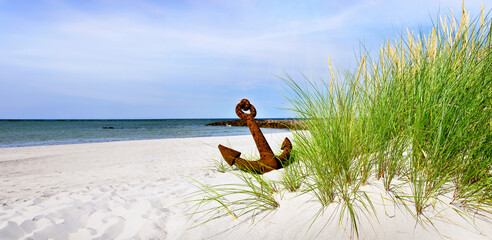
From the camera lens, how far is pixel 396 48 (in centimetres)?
233

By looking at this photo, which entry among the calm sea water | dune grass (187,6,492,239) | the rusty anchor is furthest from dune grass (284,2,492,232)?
the calm sea water

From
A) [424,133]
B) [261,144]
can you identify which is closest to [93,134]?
[261,144]

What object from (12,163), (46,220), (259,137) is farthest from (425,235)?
(12,163)

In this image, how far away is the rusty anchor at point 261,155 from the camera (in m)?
Answer: 2.87

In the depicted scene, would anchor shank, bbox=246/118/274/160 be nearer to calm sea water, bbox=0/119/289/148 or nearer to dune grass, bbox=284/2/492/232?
dune grass, bbox=284/2/492/232

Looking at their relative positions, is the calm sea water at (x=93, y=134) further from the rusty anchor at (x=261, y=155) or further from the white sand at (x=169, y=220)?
the rusty anchor at (x=261, y=155)

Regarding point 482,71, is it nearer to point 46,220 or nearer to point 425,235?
point 425,235

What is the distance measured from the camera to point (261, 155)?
120 inches

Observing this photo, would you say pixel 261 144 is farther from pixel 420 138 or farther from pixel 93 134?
pixel 93 134

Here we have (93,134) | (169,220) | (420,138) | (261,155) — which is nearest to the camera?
(420,138)

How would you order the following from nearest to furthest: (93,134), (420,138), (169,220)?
1. (420,138)
2. (169,220)
3. (93,134)

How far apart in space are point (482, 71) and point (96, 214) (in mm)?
2897

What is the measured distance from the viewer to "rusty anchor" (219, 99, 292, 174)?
113 inches

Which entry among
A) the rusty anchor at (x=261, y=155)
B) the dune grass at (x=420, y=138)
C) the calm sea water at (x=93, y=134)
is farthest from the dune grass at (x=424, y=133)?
the calm sea water at (x=93, y=134)
